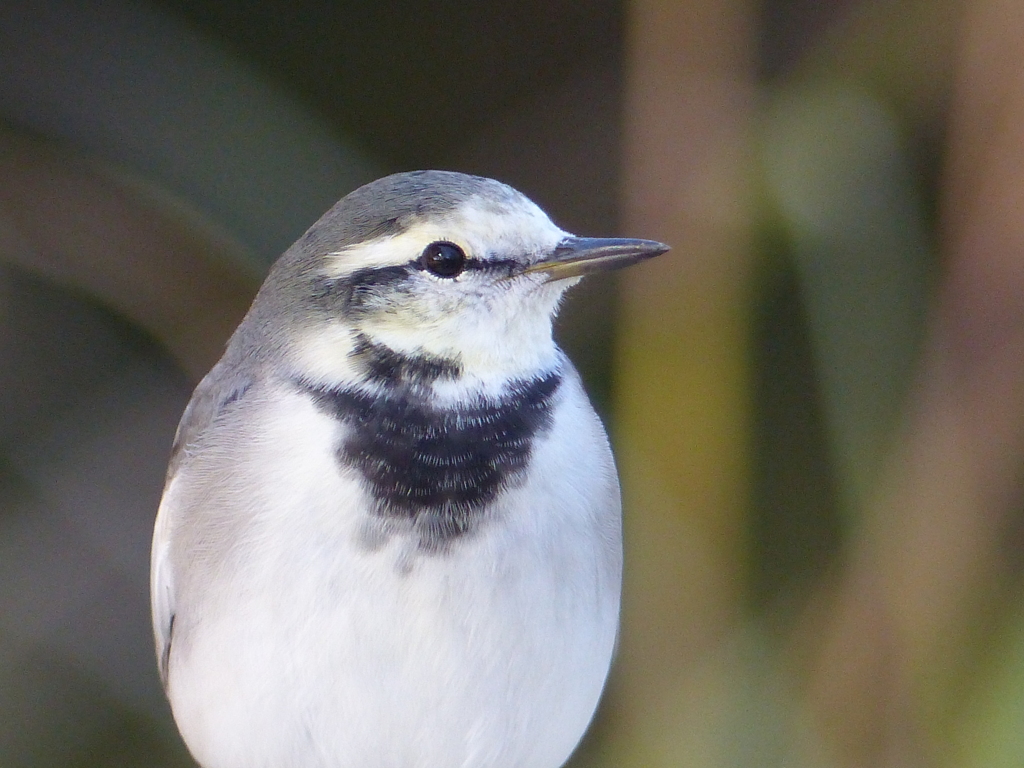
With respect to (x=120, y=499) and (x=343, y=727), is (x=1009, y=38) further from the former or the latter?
(x=120, y=499)

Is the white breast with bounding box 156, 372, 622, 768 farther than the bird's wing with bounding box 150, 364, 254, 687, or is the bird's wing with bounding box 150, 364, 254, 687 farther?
the bird's wing with bounding box 150, 364, 254, 687

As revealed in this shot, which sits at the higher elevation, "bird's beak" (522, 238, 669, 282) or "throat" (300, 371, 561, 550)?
"bird's beak" (522, 238, 669, 282)

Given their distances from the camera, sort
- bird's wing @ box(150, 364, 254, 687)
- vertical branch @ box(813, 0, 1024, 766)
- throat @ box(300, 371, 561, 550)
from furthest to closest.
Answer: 1. vertical branch @ box(813, 0, 1024, 766)
2. bird's wing @ box(150, 364, 254, 687)
3. throat @ box(300, 371, 561, 550)

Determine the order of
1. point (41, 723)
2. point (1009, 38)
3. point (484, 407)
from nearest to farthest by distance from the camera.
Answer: point (484, 407) < point (1009, 38) < point (41, 723)

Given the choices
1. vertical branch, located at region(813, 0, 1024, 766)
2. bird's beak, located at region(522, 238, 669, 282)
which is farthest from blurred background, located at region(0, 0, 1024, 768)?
bird's beak, located at region(522, 238, 669, 282)

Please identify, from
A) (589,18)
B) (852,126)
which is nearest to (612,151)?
(589,18)

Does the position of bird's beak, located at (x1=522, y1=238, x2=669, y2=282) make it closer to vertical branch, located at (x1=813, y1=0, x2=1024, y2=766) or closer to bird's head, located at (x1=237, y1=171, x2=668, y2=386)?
bird's head, located at (x1=237, y1=171, x2=668, y2=386)
